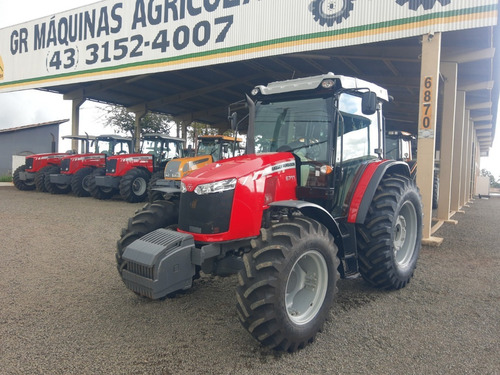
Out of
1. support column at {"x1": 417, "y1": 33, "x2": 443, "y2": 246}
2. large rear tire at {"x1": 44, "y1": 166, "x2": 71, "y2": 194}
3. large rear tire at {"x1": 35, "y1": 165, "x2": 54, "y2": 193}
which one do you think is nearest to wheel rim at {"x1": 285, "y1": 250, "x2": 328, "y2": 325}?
support column at {"x1": 417, "y1": 33, "x2": 443, "y2": 246}

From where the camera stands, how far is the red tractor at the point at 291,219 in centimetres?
291

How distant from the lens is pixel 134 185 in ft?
42.8

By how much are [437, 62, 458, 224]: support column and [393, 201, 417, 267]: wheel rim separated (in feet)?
17.2

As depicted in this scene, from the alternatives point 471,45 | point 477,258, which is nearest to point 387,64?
point 471,45

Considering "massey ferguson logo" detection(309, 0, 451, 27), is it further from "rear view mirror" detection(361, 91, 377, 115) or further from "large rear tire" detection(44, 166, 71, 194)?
"large rear tire" detection(44, 166, 71, 194)

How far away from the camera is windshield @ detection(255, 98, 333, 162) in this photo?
12.9ft

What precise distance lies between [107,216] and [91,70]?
6340mm

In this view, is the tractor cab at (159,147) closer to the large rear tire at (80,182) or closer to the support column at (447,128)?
the large rear tire at (80,182)

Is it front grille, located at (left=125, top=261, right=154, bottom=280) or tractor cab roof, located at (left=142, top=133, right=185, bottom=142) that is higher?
tractor cab roof, located at (left=142, top=133, right=185, bottom=142)

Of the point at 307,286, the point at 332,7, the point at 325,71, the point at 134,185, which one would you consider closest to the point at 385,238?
the point at 307,286

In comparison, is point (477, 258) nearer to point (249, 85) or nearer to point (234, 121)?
point (234, 121)

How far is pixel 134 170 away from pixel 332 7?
8.18m

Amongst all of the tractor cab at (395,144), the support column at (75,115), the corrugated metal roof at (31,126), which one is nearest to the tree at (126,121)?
the corrugated metal roof at (31,126)

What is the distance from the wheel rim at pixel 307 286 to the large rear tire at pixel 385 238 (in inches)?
40.2
